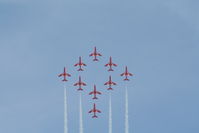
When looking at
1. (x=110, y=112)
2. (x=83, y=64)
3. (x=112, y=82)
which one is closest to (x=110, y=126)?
(x=110, y=112)

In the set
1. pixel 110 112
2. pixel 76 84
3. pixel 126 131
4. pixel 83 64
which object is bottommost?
pixel 126 131

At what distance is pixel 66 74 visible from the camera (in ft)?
354

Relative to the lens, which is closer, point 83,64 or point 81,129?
point 81,129

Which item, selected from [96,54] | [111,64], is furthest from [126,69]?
[96,54]

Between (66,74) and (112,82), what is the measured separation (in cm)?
1784

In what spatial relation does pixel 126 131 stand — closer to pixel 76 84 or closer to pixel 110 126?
pixel 110 126

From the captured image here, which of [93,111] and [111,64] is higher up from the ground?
[111,64]

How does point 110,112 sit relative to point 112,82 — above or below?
below

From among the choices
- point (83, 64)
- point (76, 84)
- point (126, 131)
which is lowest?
point (126, 131)

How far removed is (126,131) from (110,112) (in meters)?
9.11

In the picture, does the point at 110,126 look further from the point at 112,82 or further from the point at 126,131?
the point at 112,82

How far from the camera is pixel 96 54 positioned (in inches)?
4331

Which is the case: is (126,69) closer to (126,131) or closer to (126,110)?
(126,110)

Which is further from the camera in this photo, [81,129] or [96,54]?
[96,54]
